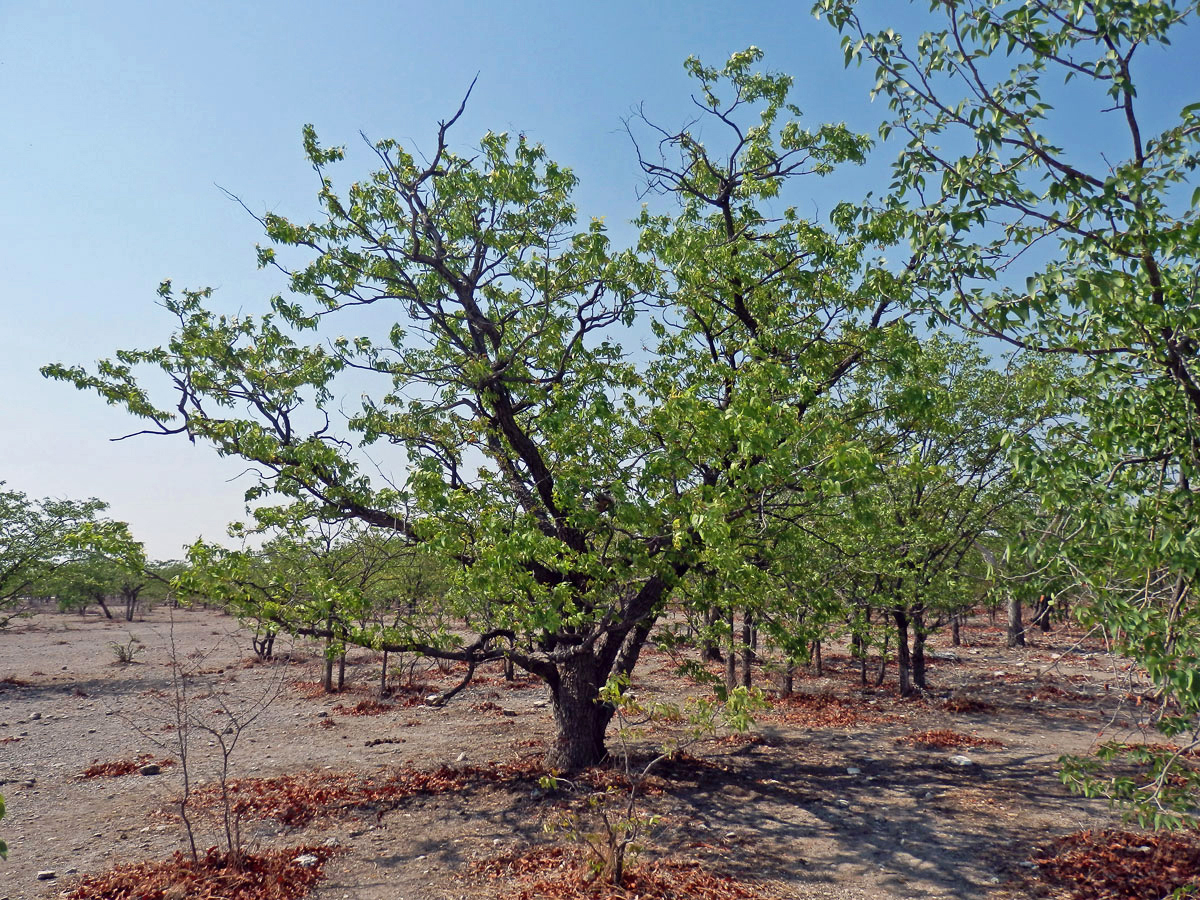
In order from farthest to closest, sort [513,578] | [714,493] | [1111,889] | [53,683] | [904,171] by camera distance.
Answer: [53,683]
[513,578]
[714,493]
[1111,889]
[904,171]

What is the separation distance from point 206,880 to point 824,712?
477 inches

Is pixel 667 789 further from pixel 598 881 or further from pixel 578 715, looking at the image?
pixel 598 881

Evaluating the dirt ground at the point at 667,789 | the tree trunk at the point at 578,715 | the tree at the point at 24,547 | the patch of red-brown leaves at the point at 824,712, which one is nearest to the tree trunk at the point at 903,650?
the dirt ground at the point at 667,789

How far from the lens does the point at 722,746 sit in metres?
11.6

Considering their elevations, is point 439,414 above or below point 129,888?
above

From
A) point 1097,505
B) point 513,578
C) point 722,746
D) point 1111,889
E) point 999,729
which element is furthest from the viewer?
point 999,729

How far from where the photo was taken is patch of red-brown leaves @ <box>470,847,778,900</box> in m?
6.00

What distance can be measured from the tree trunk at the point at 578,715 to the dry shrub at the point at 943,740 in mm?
6056

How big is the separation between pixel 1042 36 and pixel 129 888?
32.8 feet

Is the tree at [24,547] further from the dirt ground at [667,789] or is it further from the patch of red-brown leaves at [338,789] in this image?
the patch of red-brown leaves at [338,789]

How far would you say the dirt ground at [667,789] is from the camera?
22.6 ft

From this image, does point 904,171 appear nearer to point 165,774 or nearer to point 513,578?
point 513,578

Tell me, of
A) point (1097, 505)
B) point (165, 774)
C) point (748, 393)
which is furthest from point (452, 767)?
point (1097, 505)

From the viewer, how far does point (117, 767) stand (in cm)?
1106
